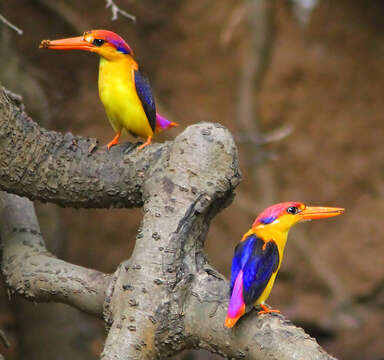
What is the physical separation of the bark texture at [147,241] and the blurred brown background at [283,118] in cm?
172

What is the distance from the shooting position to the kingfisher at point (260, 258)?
64.0 inches

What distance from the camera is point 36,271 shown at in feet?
6.75

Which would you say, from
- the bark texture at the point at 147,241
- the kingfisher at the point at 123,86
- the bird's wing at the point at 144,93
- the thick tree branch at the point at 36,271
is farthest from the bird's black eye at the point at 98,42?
the thick tree branch at the point at 36,271

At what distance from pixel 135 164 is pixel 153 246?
29 cm

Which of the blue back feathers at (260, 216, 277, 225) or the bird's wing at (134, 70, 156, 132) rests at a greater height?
the bird's wing at (134, 70, 156, 132)

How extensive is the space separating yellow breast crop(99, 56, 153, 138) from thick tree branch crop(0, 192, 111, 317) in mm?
420

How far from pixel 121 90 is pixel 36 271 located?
1.73 ft

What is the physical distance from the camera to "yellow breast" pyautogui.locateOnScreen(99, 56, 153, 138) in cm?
202

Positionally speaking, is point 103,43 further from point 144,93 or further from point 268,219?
point 268,219

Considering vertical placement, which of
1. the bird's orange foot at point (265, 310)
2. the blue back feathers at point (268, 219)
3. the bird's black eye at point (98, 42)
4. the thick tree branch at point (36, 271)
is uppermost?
the bird's black eye at point (98, 42)

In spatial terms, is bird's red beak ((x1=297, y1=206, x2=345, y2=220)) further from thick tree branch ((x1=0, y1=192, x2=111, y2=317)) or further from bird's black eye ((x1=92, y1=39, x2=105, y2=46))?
bird's black eye ((x1=92, y1=39, x2=105, y2=46))

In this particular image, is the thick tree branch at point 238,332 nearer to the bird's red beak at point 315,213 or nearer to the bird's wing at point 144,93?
the bird's red beak at point 315,213

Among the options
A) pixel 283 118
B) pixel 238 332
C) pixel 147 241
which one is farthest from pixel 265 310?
pixel 283 118

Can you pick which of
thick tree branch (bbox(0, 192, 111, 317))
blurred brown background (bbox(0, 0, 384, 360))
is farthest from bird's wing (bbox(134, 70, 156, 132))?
blurred brown background (bbox(0, 0, 384, 360))
